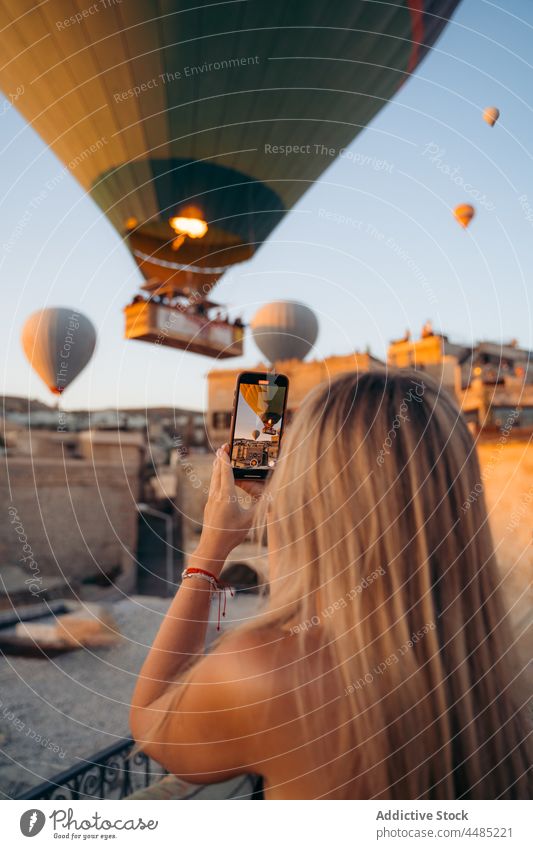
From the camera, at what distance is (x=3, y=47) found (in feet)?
7.88

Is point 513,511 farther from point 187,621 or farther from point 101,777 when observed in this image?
point 187,621

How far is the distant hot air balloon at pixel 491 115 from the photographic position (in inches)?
71.1

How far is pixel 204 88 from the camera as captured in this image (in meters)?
A: 2.72

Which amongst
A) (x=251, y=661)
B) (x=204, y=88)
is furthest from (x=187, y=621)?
(x=204, y=88)

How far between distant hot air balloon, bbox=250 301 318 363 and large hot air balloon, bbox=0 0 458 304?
2.79ft

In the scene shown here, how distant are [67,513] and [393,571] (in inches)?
616

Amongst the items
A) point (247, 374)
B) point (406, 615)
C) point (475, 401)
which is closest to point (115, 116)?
point (247, 374)

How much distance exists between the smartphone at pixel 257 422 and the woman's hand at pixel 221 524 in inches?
3.8

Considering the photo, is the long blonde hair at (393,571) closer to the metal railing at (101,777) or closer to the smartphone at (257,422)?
the smartphone at (257,422)

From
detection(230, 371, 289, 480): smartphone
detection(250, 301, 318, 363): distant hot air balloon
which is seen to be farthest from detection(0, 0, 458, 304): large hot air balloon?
detection(230, 371, 289, 480): smartphone

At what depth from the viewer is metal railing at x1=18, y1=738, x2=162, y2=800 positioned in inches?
62.3

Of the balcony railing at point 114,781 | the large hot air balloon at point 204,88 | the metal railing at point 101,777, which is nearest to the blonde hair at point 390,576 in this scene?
the balcony railing at point 114,781
